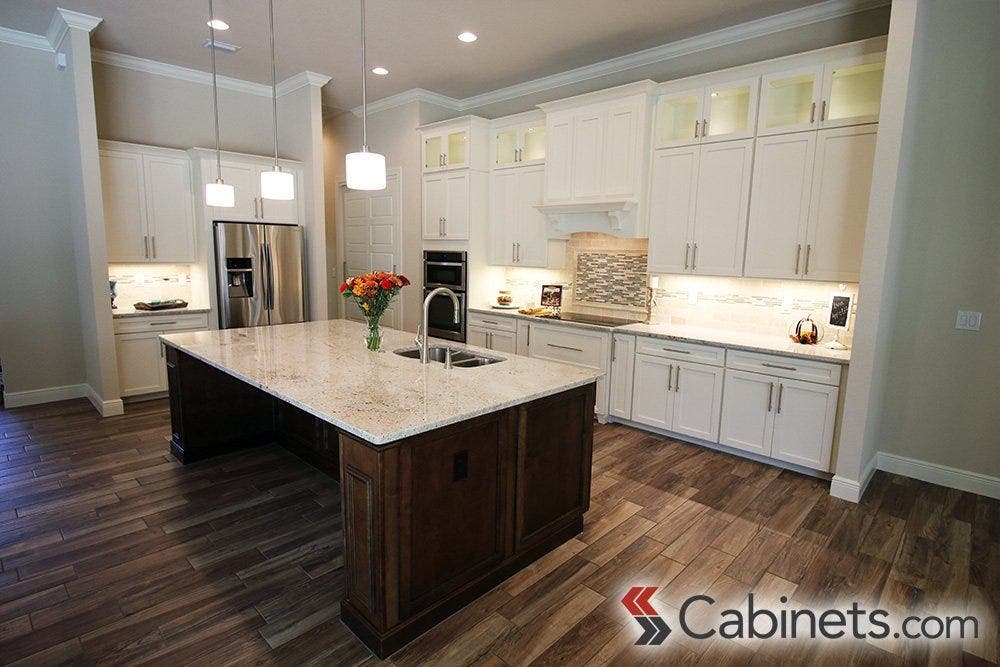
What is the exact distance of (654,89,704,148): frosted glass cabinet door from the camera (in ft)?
13.2

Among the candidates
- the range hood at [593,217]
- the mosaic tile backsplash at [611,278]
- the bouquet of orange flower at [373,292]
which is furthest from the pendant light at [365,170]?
the mosaic tile backsplash at [611,278]

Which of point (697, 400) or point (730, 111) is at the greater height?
point (730, 111)

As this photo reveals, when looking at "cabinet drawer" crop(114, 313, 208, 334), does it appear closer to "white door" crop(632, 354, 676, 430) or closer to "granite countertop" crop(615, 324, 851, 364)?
"granite countertop" crop(615, 324, 851, 364)

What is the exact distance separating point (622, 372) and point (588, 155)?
1.84 metres

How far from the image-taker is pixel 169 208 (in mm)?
5016

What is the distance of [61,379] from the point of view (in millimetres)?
4871

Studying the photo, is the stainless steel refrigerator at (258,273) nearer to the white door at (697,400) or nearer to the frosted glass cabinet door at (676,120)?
the frosted glass cabinet door at (676,120)

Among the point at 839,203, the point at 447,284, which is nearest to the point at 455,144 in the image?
the point at 447,284

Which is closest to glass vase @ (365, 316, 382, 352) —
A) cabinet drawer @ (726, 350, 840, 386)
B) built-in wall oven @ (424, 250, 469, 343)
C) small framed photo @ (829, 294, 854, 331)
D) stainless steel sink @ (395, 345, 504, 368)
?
stainless steel sink @ (395, 345, 504, 368)

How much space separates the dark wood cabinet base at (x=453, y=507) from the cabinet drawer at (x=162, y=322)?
3.68 meters

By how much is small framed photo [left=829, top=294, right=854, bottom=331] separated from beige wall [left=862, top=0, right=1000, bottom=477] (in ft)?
0.88

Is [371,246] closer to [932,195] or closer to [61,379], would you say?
[61,379]

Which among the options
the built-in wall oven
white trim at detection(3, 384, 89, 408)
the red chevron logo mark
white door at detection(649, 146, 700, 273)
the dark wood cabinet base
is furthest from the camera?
the built-in wall oven

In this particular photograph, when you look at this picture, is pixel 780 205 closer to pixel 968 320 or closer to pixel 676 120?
pixel 676 120
